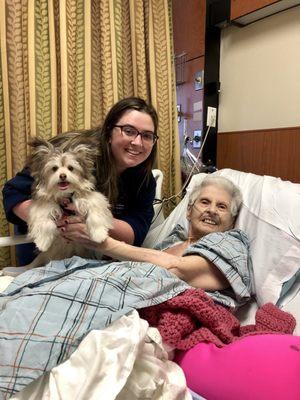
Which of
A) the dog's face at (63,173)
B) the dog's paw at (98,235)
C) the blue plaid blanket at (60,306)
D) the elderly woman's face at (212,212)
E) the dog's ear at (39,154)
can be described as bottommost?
the blue plaid blanket at (60,306)

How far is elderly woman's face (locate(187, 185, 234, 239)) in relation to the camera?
161 centimetres

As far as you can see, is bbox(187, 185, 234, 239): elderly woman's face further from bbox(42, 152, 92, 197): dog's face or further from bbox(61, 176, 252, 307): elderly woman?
bbox(42, 152, 92, 197): dog's face

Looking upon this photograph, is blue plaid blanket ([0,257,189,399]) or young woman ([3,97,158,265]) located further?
young woman ([3,97,158,265])

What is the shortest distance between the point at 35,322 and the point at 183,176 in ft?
6.54

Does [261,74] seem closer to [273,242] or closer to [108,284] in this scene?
[273,242]

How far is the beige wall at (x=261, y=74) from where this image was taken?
206 cm

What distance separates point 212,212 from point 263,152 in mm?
892

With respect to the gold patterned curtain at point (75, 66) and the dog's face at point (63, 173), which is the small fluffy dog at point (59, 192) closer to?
the dog's face at point (63, 173)

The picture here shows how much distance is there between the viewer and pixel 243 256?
144cm

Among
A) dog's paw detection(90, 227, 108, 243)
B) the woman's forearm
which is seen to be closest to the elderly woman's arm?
the woman's forearm

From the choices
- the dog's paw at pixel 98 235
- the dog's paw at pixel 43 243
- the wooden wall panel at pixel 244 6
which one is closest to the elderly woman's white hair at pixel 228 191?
the dog's paw at pixel 98 235

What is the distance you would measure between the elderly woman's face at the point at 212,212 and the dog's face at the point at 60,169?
0.54 metres

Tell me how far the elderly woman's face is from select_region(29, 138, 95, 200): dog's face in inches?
21.2

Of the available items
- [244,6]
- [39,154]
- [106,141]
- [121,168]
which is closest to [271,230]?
[121,168]
